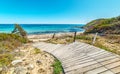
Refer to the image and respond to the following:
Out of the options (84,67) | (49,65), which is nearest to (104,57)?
(84,67)

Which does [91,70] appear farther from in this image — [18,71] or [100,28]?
[100,28]

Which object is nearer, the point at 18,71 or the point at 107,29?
the point at 18,71

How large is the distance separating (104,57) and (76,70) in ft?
6.84

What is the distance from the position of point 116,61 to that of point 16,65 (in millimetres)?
5234

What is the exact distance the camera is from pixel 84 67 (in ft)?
18.1

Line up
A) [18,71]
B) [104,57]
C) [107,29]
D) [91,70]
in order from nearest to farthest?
[91,70]
[18,71]
[104,57]
[107,29]

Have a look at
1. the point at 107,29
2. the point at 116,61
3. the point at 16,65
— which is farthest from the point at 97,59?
the point at 107,29

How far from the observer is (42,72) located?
228 inches

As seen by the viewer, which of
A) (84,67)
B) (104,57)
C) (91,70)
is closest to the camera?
(91,70)

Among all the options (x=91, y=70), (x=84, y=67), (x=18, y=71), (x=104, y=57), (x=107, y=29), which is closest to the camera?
(x=91, y=70)

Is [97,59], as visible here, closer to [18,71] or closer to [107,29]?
[18,71]

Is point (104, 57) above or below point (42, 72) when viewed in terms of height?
above

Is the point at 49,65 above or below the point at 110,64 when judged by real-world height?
below

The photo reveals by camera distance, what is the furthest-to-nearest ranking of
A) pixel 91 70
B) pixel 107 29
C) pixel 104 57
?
pixel 107 29 → pixel 104 57 → pixel 91 70
